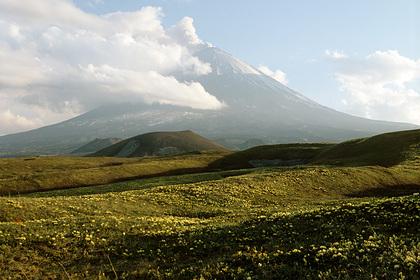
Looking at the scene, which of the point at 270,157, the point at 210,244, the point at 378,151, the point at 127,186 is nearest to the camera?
the point at 210,244

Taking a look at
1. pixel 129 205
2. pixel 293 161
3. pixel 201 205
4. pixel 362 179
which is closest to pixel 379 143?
pixel 293 161

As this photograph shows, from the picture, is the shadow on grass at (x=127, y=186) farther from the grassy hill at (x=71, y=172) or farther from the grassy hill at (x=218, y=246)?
the grassy hill at (x=218, y=246)

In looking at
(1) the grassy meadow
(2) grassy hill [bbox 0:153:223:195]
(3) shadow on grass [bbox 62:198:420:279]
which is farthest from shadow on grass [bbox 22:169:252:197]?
(3) shadow on grass [bbox 62:198:420:279]

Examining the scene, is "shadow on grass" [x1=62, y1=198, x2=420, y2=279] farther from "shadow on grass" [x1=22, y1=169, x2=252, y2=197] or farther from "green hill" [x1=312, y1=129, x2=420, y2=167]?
"green hill" [x1=312, y1=129, x2=420, y2=167]

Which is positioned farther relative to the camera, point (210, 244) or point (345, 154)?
point (345, 154)

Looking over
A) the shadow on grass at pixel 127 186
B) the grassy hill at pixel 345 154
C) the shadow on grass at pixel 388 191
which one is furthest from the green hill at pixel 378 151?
the shadow on grass at pixel 127 186

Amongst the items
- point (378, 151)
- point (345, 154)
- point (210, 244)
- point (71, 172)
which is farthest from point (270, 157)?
point (210, 244)

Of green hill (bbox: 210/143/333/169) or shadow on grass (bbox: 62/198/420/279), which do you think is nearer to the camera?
shadow on grass (bbox: 62/198/420/279)

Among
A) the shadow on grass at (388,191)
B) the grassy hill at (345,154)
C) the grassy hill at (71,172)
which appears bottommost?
the shadow on grass at (388,191)

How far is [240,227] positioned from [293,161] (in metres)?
87.7

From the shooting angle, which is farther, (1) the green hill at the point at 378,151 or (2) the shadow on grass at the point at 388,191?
(1) the green hill at the point at 378,151

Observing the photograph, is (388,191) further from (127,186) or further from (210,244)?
(210,244)

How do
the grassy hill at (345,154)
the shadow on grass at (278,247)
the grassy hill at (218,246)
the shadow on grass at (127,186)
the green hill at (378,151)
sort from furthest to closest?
the grassy hill at (345,154), the green hill at (378,151), the shadow on grass at (127,186), the grassy hill at (218,246), the shadow on grass at (278,247)

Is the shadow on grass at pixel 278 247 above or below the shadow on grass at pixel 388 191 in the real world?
above
